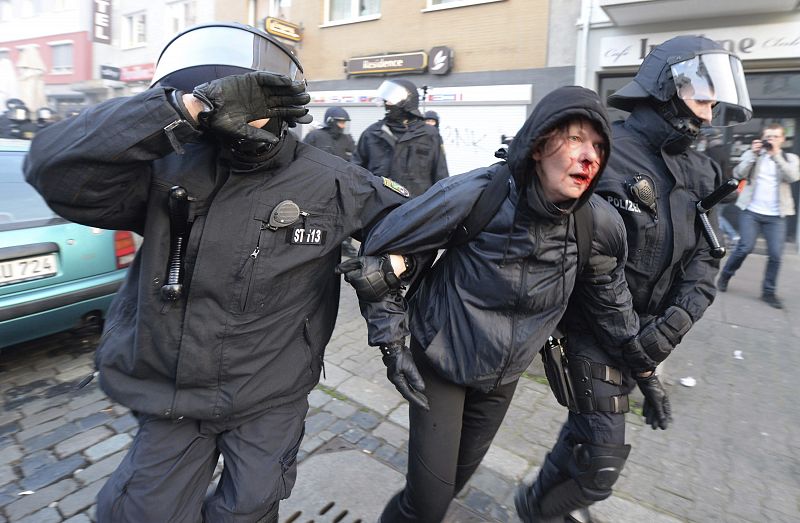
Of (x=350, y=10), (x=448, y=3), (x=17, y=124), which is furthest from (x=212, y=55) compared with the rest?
(x=350, y=10)

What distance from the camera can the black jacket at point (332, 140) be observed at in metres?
7.52

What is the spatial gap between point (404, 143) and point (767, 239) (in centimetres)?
446

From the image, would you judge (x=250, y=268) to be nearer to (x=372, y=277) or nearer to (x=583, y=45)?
(x=372, y=277)

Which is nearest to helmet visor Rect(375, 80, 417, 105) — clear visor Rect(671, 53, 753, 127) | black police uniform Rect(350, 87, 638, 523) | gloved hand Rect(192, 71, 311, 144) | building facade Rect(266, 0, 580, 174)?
clear visor Rect(671, 53, 753, 127)

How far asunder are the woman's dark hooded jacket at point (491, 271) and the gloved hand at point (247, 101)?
0.57 m

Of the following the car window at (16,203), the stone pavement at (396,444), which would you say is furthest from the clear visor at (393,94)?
the car window at (16,203)

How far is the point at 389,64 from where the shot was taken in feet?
44.1

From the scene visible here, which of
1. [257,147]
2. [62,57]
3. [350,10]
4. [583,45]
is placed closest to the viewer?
[257,147]

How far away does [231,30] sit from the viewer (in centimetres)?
175

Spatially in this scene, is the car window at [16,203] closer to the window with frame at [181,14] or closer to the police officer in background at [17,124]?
the police officer in background at [17,124]

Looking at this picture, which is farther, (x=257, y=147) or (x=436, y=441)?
(x=436, y=441)

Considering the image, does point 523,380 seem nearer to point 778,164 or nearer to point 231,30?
point 231,30

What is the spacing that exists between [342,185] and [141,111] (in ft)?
2.30

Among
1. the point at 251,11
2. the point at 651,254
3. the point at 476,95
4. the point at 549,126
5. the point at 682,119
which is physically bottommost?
the point at 651,254
